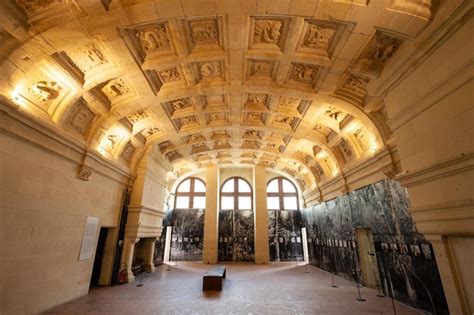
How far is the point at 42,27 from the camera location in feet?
16.6

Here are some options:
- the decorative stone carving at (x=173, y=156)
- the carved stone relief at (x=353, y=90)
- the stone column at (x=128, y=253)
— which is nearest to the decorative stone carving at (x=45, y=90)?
the stone column at (x=128, y=253)

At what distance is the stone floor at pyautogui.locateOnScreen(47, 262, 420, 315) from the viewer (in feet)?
21.3

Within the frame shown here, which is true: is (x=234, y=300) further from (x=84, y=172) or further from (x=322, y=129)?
(x=322, y=129)

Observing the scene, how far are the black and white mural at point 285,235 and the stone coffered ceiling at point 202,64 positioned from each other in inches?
361

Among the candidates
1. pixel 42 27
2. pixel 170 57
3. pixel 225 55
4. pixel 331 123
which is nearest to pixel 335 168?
pixel 331 123

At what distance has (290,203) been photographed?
20125 mm

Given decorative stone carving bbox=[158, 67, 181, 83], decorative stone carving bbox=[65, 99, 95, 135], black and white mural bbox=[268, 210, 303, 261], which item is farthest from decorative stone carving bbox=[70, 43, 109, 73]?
black and white mural bbox=[268, 210, 303, 261]

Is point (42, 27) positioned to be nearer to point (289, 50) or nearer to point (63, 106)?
point (63, 106)

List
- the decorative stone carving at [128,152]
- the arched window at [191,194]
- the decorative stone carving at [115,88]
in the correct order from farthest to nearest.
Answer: the arched window at [191,194], the decorative stone carving at [128,152], the decorative stone carving at [115,88]

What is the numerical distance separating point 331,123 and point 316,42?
14.2ft

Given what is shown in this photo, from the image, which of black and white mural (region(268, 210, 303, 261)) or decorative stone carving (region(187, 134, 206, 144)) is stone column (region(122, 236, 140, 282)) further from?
black and white mural (region(268, 210, 303, 261))

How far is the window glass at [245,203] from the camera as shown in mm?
19938

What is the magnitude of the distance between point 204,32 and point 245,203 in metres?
15.8

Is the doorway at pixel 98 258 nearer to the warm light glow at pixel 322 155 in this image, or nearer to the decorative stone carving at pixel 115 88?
the decorative stone carving at pixel 115 88
